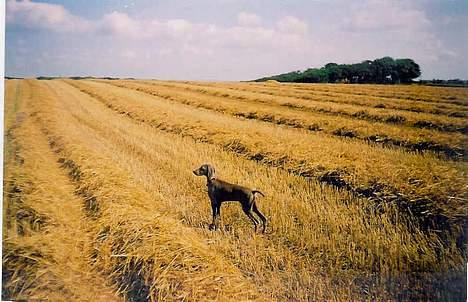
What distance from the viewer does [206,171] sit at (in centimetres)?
281

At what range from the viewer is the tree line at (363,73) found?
109 inches

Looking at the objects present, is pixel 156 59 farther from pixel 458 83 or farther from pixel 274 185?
pixel 458 83

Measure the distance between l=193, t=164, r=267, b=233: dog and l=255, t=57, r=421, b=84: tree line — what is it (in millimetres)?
613

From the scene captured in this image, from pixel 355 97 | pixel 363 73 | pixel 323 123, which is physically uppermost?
pixel 363 73

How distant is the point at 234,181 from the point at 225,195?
9 cm

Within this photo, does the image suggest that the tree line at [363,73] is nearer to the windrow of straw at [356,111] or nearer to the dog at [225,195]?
the windrow of straw at [356,111]

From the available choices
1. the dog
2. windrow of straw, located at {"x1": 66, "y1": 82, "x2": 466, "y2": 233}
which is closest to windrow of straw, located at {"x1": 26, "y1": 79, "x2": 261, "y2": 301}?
the dog

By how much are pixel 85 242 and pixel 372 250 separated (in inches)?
58.1

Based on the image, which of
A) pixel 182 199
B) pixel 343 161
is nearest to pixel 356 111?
pixel 343 161

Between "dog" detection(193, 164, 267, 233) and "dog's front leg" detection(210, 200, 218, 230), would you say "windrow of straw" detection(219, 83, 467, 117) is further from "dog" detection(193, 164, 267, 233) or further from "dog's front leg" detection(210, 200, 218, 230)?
"dog's front leg" detection(210, 200, 218, 230)

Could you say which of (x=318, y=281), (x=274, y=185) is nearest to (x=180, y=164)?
(x=274, y=185)

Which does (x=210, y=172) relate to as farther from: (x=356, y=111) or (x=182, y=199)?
(x=356, y=111)

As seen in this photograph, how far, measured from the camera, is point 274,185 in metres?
2.74

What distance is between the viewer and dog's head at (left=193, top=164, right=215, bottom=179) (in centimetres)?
280
